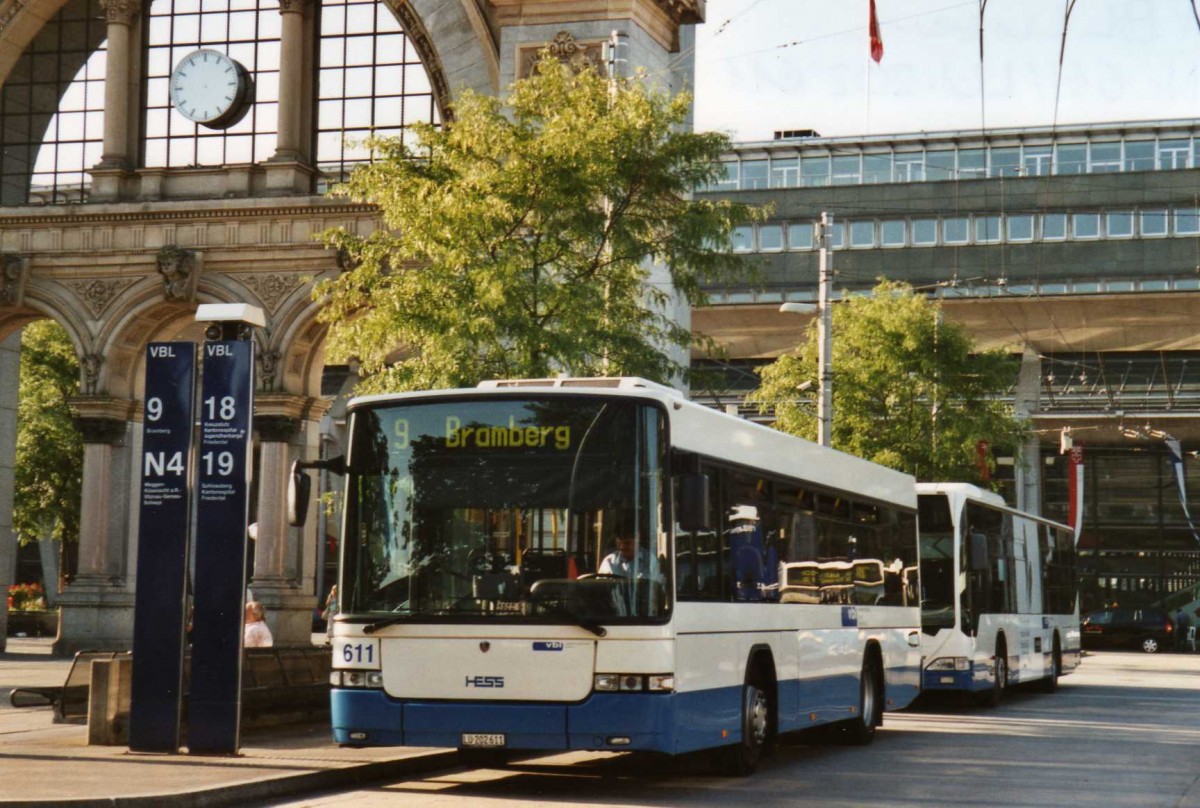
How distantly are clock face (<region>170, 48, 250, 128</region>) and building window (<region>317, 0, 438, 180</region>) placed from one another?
4.47 ft

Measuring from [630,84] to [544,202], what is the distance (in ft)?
10.7

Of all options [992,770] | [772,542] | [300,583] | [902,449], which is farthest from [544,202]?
[902,449]

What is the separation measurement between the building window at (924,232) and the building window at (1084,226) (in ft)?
14.6

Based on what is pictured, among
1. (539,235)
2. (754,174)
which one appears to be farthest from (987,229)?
(539,235)

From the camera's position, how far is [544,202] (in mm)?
21266

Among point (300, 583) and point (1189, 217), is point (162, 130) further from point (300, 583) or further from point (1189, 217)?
point (1189, 217)

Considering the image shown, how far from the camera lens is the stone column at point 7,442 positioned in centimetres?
3412

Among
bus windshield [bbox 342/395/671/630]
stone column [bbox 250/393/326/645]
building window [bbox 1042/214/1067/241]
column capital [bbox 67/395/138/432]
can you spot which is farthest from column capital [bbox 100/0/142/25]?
building window [bbox 1042/214/1067/241]

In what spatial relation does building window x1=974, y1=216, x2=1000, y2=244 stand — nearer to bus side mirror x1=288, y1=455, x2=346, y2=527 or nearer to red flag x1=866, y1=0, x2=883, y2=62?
red flag x1=866, y1=0, x2=883, y2=62

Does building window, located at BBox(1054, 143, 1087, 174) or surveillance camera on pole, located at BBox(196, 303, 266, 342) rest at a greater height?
building window, located at BBox(1054, 143, 1087, 174)

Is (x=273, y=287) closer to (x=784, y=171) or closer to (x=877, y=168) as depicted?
(x=784, y=171)

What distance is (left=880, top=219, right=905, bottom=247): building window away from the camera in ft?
207

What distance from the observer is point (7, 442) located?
34.5 m

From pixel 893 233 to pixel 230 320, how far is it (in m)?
50.8
